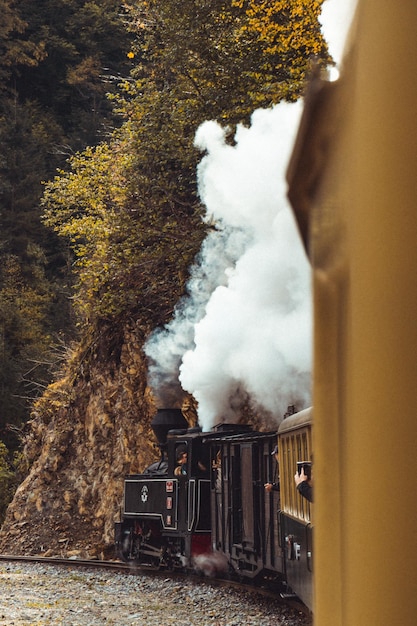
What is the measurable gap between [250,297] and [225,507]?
7465 mm

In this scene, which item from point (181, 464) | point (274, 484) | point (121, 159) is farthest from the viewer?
point (121, 159)

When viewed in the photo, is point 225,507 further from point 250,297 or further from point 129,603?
point 250,297

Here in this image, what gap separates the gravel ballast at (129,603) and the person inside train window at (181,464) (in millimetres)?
1634

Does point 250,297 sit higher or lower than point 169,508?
higher

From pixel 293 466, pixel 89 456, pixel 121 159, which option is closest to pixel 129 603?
pixel 293 466

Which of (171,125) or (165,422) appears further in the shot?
(171,125)

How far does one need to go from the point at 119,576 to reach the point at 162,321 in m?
9.47

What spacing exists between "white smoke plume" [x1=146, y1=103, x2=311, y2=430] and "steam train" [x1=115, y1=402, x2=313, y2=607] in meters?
1.52

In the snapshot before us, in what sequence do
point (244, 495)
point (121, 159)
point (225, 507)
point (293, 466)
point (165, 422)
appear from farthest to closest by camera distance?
point (121, 159) < point (165, 422) < point (225, 507) < point (244, 495) < point (293, 466)

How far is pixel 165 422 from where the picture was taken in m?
18.2

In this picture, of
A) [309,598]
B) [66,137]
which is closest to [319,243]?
[309,598]

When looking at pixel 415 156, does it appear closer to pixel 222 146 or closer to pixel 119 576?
pixel 119 576

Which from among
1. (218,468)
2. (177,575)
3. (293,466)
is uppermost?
(218,468)

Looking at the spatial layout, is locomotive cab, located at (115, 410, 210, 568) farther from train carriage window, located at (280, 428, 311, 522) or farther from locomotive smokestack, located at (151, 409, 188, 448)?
train carriage window, located at (280, 428, 311, 522)
